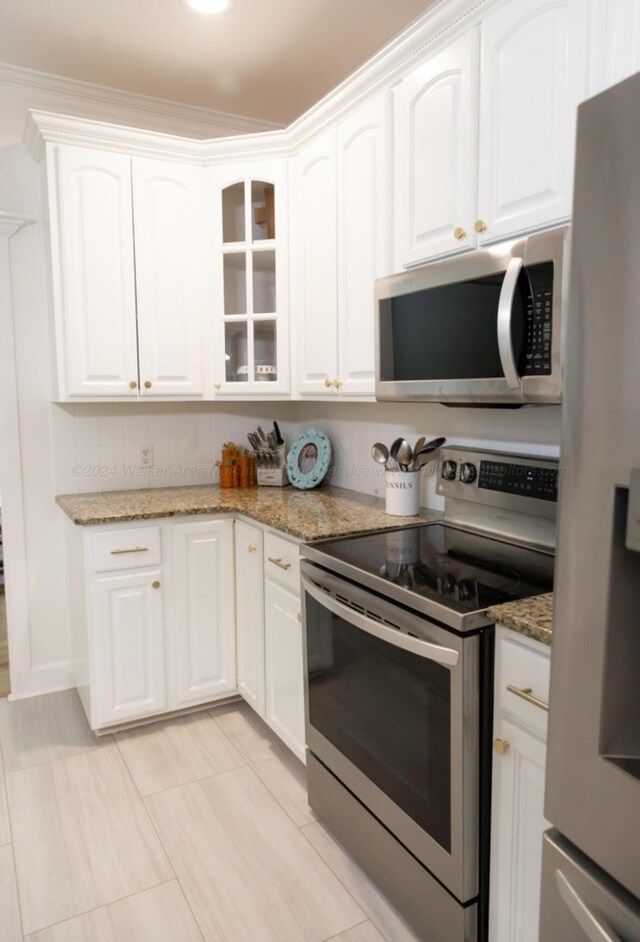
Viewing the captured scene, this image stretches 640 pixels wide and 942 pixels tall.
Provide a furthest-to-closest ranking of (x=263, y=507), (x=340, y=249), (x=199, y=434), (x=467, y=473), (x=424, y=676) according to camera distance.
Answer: (x=199, y=434) → (x=263, y=507) → (x=340, y=249) → (x=467, y=473) → (x=424, y=676)

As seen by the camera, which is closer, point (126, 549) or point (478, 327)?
point (478, 327)

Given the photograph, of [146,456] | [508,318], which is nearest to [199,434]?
[146,456]

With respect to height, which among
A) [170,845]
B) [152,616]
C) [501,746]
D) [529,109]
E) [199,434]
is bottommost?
[170,845]

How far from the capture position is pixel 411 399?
1867 mm

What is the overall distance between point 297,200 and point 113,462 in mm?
1424

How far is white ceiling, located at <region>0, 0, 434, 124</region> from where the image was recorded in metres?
2.20

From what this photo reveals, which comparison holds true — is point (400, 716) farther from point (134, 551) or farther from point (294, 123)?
point (294, 123)

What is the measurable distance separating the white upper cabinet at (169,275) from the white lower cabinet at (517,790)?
1897mm

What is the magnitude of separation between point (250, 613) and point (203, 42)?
2238 mm

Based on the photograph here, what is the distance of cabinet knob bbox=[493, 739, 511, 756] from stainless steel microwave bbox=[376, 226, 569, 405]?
29.1 inches

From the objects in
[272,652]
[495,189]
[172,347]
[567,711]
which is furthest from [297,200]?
[567,711]

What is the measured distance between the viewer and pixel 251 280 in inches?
105

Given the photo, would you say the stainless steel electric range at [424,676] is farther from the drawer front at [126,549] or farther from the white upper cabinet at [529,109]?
the drawer front at [126,549]

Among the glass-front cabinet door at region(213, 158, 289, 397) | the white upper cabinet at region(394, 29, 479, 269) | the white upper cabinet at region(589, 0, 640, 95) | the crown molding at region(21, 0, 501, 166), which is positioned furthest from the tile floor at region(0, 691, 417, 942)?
the crown molding at region(21, 0, 501, 166)
